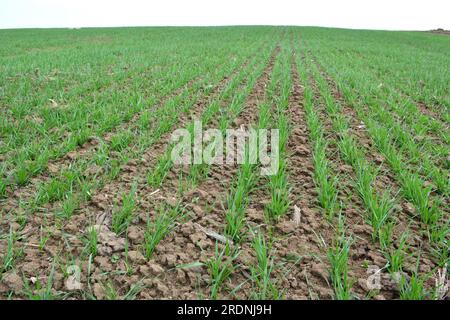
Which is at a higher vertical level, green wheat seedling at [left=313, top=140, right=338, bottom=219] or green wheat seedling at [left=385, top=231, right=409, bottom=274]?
green wheat seedling at [left=313, top=140, right=338, bottom=219]

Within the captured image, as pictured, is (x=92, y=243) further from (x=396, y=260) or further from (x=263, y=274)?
(x=396, y=260)

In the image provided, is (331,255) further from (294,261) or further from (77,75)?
(77,75)

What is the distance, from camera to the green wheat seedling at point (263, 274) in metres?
1.79

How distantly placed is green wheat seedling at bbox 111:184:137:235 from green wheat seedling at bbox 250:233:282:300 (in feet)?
3.13

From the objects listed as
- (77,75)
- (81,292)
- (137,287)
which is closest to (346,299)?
(137,287)

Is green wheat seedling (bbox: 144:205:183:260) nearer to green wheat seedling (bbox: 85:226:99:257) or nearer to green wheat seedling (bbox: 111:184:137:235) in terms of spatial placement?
green wheat seedling (bbox: 111:184:137:235)

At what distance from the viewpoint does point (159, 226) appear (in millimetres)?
2234

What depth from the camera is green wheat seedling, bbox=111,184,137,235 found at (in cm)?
234

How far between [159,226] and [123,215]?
14.4 inches

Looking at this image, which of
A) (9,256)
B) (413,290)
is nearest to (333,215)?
(413,290)

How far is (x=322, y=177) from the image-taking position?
9.50 ft

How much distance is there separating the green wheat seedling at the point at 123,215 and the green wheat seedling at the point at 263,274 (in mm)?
955

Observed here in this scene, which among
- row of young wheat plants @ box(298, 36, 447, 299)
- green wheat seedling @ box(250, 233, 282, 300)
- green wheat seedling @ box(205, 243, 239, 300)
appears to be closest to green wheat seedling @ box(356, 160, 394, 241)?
row of young wheat plants @ box(298, 36, 447, 299)

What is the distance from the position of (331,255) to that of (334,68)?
934 centimetres
